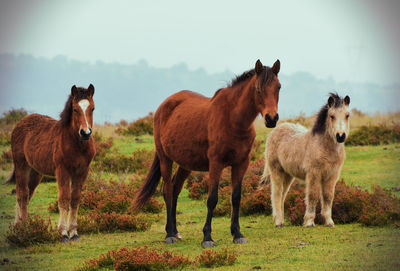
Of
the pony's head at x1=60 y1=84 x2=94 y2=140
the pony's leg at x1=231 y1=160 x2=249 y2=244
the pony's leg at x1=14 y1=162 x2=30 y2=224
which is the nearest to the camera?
the pony's leg at x1=231 y1=160 x2=249 y2=244

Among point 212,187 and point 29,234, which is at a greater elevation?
point 212,187

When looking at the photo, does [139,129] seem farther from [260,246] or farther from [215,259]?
[215,259]

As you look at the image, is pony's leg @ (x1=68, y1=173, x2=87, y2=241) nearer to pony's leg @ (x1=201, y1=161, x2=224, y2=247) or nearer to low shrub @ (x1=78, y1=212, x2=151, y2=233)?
low shrub @ (x1=78, y1=212, x2=151, y2=233)

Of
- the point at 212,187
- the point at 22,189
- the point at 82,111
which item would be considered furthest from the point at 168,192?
the point at 22,189

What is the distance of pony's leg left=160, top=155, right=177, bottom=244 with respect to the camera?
334 inches

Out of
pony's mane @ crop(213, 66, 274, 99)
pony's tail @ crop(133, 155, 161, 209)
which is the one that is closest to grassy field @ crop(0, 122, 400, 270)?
pony's tail @ crop(133, 155, 161, 209)

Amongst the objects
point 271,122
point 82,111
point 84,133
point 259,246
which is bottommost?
point 259,246

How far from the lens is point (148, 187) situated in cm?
927

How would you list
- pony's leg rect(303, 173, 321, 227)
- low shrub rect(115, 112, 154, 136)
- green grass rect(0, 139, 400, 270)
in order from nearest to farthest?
green grass rect(0, 139, 400, 270), pony's leg rect(303, 173, 321, 227), low shrub rect(115, 112, 154, 136)

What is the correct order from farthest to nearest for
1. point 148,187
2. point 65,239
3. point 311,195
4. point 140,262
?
point 148,187 → point 311,195 → point 65,239 → point 140,262

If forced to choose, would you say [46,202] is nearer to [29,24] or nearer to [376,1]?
[29,24]

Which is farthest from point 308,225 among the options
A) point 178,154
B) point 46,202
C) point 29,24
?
point 29,24

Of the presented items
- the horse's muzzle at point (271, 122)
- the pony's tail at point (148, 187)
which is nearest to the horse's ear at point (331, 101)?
the horse's muzzle at point (271, 122)

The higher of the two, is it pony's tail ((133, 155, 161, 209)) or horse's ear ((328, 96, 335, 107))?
horse's ear ((328, 96, 335, 107))
